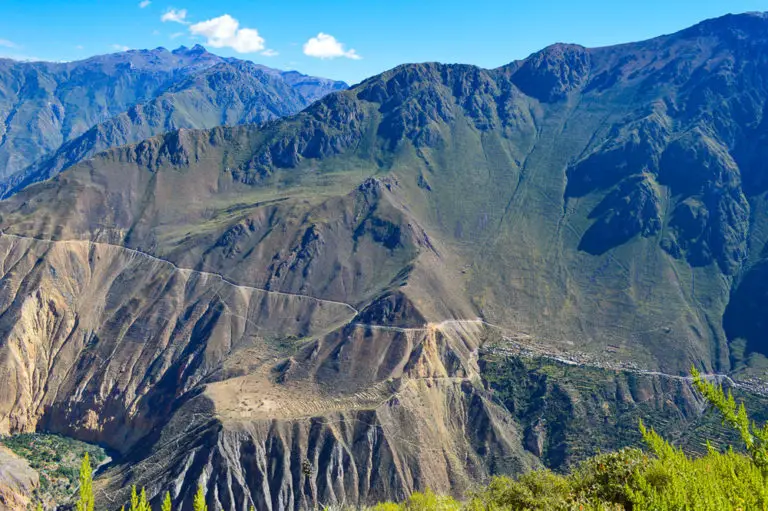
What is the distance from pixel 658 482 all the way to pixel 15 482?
354 feet

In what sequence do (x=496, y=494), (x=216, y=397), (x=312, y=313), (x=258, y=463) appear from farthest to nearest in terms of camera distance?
(x=312, y=313), (x=216, y=397), (x=258, y=463), (x=496, y=494)

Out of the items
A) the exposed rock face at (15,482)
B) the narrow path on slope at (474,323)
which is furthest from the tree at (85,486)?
the narrow path on slope at (474,323)

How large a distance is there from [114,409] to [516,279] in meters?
106

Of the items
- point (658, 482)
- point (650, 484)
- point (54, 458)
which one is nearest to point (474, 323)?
point (54, 458)

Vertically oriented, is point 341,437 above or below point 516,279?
below

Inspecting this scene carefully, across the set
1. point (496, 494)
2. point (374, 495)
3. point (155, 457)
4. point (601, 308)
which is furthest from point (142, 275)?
point (496, 494)

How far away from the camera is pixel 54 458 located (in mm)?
116125

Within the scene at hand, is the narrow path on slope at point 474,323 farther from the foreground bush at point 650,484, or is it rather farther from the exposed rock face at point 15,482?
the foreground bush at point 650,484

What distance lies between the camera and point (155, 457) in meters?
103

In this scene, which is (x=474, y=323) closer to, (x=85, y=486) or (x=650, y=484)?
(x=650, y=484)

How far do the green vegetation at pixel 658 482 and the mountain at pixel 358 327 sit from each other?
5672cm

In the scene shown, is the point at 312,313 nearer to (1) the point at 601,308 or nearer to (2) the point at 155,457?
(2) the point at 155,457

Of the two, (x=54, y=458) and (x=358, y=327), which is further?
(x=358, y=327)

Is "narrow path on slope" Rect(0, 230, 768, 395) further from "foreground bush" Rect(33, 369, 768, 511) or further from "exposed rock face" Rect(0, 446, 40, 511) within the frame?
"foreground bush" Rect(33, 369, 768, 511)
